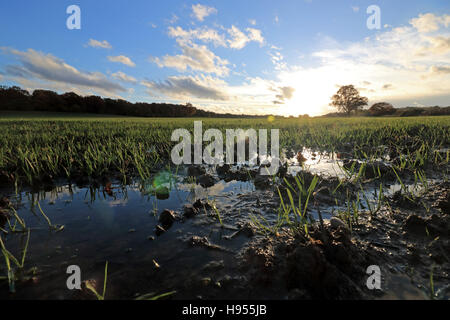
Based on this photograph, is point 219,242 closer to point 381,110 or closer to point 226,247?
A: point 226,247

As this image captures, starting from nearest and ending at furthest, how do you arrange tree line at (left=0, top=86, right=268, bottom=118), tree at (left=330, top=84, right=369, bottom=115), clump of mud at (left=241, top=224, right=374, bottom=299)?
clump of mud at (left=241, top=224, right=374, bottom=299) → tree line at (left=0, top=86, right=268, bottom=118) → tree at (left=330, top=84, right=369, bottom=115)

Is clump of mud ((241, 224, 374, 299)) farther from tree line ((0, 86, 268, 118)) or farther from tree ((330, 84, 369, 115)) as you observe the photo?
tree ((330, 84, 369, 115))

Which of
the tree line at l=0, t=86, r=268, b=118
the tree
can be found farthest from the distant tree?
the tree line at l=0, t=86, r=268, b=118

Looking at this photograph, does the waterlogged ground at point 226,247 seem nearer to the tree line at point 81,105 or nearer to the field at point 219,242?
the field at point 219,242

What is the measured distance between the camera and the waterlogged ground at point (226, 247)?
1147 mm

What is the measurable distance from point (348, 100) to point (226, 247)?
6856 centimetres

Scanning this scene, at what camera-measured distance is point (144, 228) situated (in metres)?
1.78

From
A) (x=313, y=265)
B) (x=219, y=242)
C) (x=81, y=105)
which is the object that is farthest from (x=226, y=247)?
(x=81, y=105)

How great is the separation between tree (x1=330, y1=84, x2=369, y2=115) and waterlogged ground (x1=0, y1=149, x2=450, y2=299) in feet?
216

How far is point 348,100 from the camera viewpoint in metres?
58.3

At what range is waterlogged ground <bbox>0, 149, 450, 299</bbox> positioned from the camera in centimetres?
115

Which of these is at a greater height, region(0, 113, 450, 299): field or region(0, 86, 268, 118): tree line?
region(0, 86, 268, 118): tree line
